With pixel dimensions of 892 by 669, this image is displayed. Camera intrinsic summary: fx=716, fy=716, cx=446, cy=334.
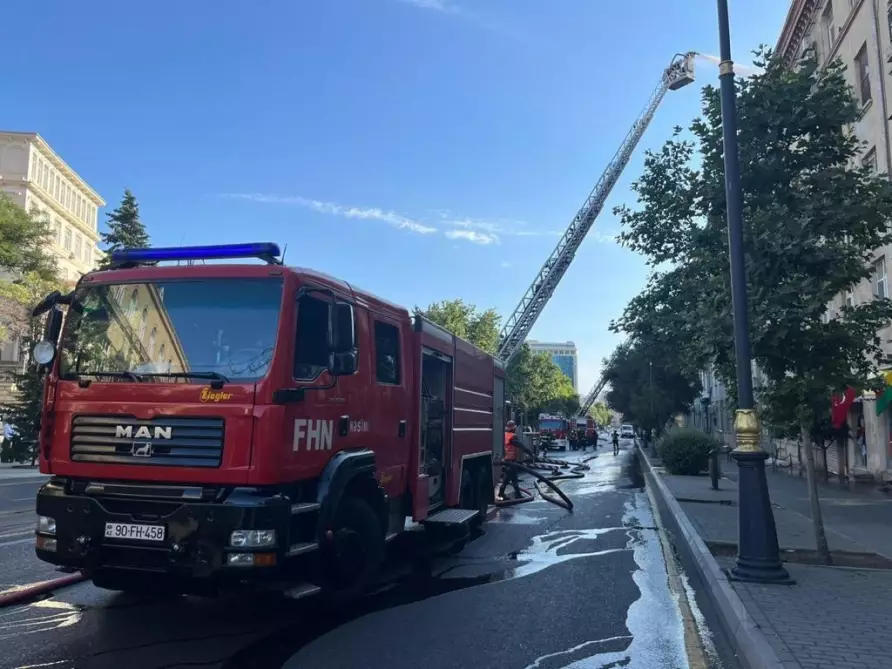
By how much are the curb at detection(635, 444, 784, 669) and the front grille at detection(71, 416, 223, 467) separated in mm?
3997

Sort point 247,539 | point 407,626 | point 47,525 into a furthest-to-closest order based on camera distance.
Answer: point 407,626, point 47,525, point 247,539

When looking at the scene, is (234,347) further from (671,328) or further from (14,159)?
(14,159)

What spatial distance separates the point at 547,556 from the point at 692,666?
420 centimetres

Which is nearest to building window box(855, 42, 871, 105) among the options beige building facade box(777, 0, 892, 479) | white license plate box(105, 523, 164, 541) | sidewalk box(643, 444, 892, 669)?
beige building facade box(777, 0, 892, 479)

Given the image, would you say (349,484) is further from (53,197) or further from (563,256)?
(53,197)

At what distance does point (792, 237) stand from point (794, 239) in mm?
63

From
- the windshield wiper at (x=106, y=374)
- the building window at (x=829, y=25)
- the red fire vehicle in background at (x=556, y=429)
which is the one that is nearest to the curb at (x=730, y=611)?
the windshield wiper at (x=106, y=374)

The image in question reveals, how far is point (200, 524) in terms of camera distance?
199 inches

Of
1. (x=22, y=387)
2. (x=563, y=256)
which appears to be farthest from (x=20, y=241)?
(x=563, y=256)

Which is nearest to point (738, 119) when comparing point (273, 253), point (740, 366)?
point (740, 366)

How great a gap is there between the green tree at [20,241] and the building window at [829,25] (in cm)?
3164

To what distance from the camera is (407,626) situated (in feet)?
19.5

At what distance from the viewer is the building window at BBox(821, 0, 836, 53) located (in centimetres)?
2369

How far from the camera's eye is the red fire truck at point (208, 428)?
5.19 m
